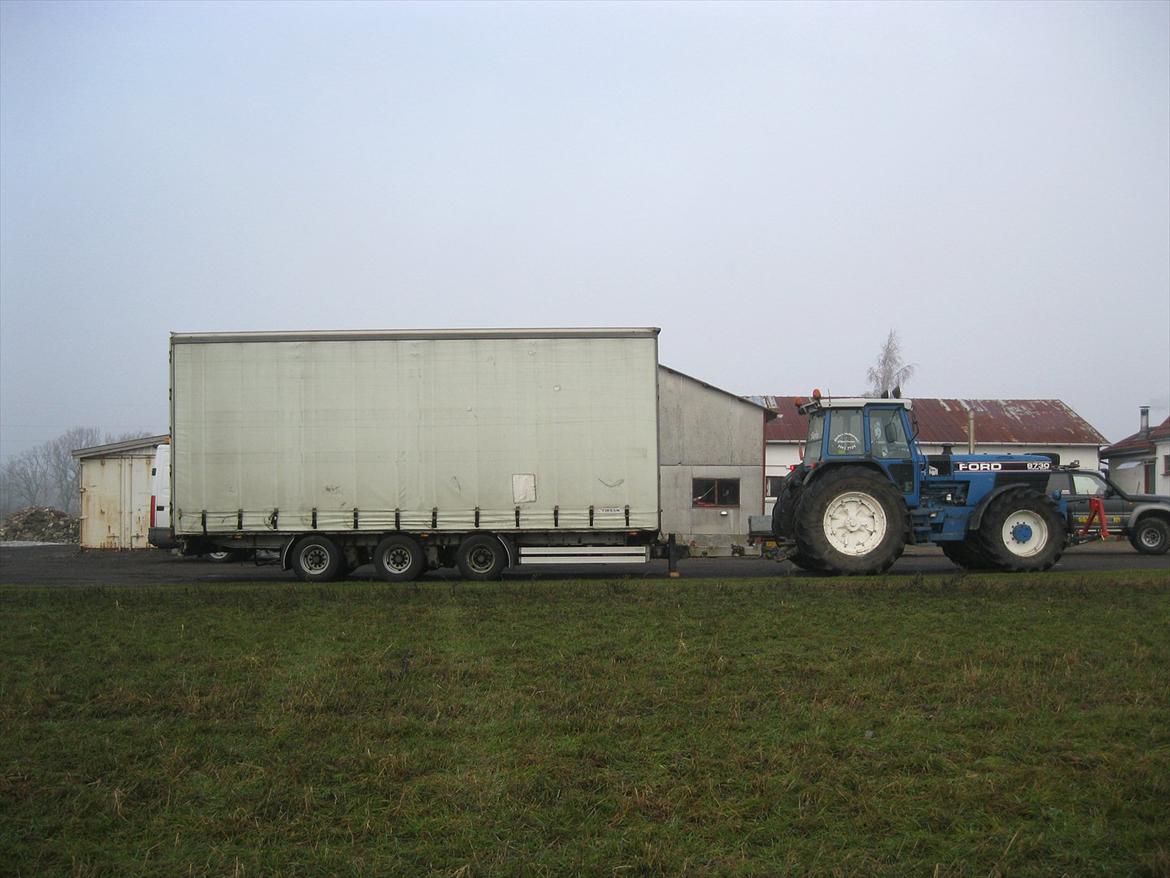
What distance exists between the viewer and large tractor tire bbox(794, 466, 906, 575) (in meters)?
16.8

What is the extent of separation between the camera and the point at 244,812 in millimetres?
4852

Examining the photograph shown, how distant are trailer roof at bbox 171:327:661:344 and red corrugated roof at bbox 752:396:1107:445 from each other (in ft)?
92.3

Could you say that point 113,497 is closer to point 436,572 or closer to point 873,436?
point 436,572

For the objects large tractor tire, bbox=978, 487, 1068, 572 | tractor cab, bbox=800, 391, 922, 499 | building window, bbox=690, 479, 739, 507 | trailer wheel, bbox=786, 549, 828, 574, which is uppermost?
tractor cab, bbox=800, 391, 922, 499

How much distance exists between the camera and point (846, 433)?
17.4 m

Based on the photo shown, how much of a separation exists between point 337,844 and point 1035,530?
1565 centimetres

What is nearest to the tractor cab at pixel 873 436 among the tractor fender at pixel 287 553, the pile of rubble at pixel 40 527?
the tractor fender at pixel 287 553

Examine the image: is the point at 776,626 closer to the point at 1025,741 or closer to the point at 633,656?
the point at 633,656

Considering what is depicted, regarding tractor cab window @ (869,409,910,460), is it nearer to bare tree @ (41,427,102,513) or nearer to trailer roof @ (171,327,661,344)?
trailer roof @ (171,327,661,344)

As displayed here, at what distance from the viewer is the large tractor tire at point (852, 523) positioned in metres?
16.8

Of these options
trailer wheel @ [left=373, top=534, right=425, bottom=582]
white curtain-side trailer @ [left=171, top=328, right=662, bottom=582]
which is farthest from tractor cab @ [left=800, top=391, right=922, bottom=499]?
trailer wheel @ [left=373, top=534, right=425, bottom=582]

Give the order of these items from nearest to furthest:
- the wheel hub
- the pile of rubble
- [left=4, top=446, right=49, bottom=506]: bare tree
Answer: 1. the wheel hub
2. the pile of rubble
3. [left=4, top=446, right=49, bottom=506]: bare tree

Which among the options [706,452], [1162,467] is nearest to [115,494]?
[706,452]

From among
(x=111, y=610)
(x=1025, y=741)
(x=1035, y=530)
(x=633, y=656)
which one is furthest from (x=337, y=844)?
(x=1035, y=530)
